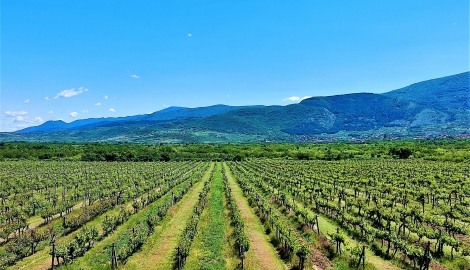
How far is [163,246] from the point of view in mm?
20891

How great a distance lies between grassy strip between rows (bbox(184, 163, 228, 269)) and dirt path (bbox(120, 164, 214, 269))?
1.42 meters

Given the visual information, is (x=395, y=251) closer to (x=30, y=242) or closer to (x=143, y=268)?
(x=143, y=268)

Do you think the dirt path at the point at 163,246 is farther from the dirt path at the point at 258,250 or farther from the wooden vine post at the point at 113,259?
the dirt path at the point at 258,250

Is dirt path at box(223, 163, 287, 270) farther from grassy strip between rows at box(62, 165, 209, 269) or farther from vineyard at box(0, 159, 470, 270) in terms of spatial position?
grassy strip between rows at box(62, 165, 209, 269)

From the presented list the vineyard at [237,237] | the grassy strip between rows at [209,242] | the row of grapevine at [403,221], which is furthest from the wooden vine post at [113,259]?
the row of grapevine at [403,221]

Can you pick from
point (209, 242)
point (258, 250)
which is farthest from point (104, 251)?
point (258, 250)

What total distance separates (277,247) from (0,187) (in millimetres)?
41849

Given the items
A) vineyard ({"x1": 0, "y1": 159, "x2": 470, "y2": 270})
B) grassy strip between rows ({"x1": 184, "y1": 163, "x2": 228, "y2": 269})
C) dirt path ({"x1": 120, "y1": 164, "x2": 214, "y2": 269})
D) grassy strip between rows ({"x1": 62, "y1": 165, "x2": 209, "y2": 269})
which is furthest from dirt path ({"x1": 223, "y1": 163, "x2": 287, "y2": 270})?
grassy strip between rows ({"x1": 62, "y1": 165, "x2": 209, "y2": 269})

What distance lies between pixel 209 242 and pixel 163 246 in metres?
3.13

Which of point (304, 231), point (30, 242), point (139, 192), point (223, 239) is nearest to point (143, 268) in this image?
point (223, 239)

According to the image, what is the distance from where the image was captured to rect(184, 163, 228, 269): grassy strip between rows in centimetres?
1781

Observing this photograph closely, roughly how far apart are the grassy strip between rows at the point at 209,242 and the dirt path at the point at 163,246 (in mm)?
1419

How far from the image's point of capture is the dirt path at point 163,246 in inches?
704

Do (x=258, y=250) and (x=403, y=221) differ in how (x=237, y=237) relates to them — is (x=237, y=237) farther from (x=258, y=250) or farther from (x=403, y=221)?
(x=403, y=221)
